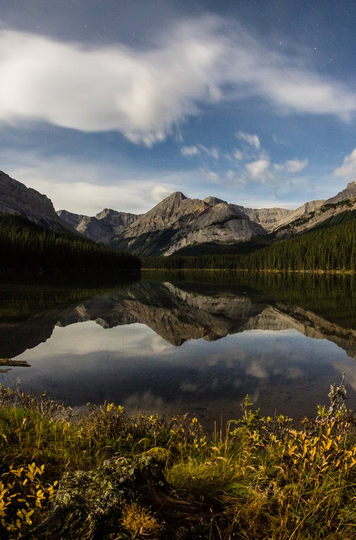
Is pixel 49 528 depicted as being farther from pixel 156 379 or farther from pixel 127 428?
pixel 156 379

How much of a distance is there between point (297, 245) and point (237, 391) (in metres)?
169

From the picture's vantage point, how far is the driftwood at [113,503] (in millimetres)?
3271

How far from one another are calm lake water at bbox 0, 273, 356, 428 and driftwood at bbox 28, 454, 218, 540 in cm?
595

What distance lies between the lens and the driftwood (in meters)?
3.27

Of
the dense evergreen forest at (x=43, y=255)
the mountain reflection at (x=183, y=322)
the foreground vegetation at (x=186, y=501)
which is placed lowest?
the mountain reflection at (x=183, y=322)

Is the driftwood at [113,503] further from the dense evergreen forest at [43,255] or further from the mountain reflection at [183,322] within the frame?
the dense evergreen forest at [43,255]

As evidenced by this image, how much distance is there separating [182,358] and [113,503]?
13663 mm

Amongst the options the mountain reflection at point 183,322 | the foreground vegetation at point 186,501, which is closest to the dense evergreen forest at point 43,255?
the mountain reflection at point 183,322

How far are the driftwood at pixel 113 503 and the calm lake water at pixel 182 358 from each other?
19.5 feet

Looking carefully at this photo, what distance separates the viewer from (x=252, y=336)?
21.9 metres

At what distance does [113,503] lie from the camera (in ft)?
11.3

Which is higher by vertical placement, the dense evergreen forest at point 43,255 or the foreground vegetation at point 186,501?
the dense evergreen forest at point 43,255

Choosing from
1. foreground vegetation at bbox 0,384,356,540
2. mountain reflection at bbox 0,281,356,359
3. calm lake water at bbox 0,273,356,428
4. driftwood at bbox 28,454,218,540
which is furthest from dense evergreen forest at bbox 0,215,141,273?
driftwood at bbox 28,454,218,540

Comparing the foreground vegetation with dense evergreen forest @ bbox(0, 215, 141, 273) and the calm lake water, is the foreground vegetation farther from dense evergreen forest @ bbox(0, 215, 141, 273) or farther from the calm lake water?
dense evergreen forest @ bbox(0, 215, 141, 273)
